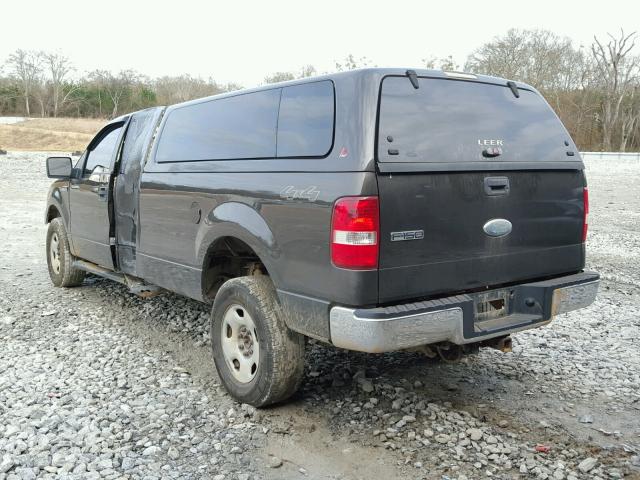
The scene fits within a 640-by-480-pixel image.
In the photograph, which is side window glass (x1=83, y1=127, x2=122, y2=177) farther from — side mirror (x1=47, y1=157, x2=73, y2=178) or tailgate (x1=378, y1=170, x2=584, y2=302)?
tailgate (x1=378, y1=170, x2=584, y2=302)

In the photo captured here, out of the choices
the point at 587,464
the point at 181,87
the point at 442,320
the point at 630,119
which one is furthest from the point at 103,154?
the point at 181,87

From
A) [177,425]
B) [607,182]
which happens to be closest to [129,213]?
[177,425]

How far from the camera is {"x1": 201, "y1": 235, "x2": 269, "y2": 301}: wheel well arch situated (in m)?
4.28

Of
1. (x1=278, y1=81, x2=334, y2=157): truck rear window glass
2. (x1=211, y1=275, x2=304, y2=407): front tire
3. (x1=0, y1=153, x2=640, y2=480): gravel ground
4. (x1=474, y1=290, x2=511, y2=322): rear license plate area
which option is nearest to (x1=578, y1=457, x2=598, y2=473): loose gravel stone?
(x1=0, y1=153, x2=640, y2=480): gravel ground

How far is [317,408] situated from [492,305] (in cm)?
130

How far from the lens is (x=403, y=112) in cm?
342

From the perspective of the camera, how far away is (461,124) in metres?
3.63

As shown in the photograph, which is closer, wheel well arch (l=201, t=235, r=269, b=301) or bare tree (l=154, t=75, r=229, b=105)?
wheel well arch (l=201, t=235, r=269, b=301)

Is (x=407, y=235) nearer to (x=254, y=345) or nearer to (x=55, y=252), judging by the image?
(x=254, y=345)

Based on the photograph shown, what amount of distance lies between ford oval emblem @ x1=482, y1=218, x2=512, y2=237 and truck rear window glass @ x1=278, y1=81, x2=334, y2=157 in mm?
1055

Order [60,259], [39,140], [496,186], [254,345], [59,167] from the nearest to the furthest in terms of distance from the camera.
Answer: [496,186]
[254,345]
[59,167]
[60,259]
[39,140]

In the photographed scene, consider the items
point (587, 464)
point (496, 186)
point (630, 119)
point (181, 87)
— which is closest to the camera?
point (587, 464)

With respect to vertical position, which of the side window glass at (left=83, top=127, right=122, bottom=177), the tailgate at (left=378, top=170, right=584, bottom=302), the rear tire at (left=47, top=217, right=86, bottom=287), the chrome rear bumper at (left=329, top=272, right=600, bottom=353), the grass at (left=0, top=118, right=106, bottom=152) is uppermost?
the grass at (left=0, top=118, right=106, bottom=152)

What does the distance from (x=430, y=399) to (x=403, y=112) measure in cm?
193
